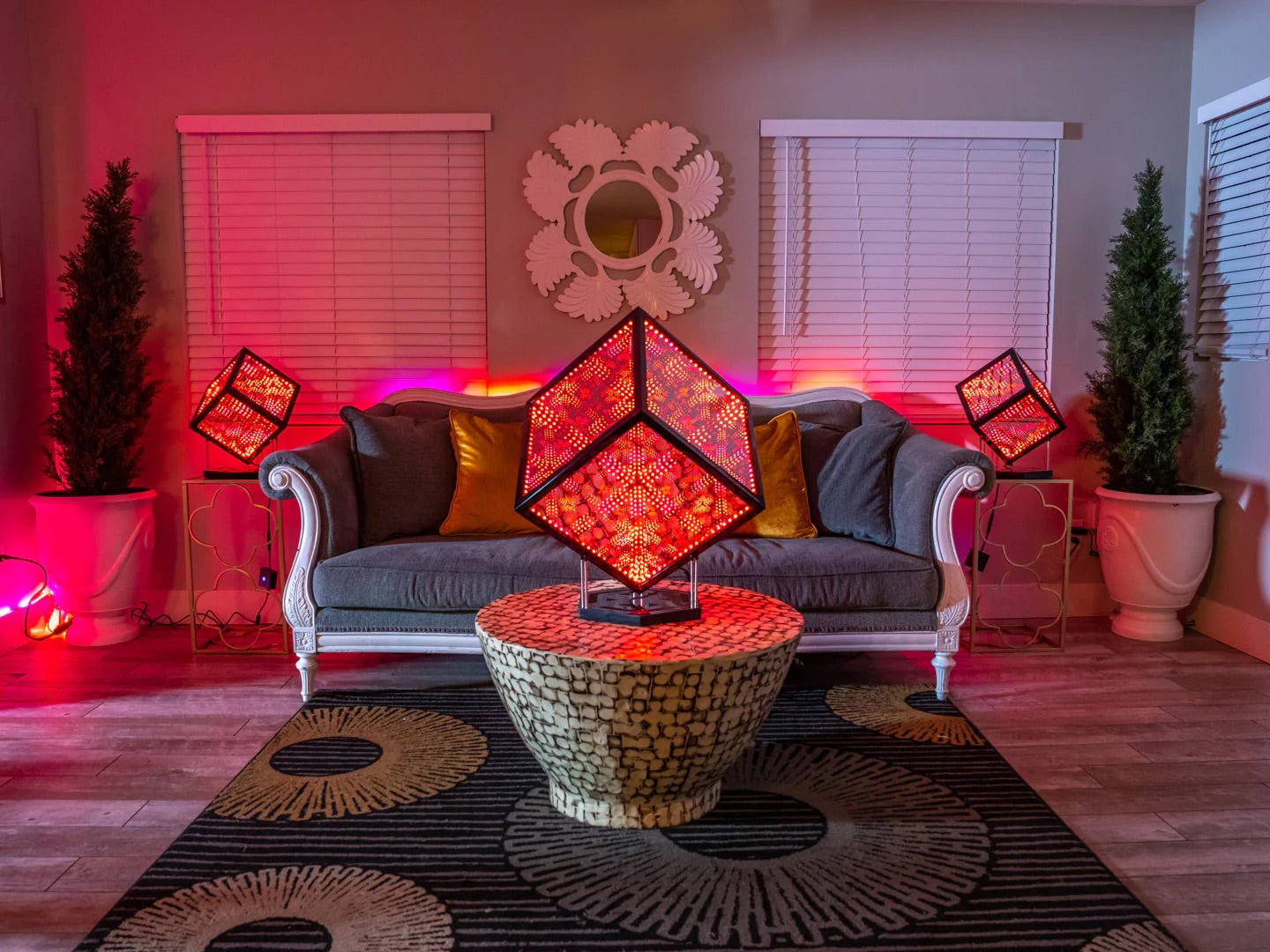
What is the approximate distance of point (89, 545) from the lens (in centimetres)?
360

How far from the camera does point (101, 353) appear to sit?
3611 millimetres

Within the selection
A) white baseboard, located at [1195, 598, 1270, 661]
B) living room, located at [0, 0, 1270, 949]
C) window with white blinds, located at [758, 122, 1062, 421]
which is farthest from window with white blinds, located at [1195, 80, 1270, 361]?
white baseboard, located at [1195, 598, 1270, 661]

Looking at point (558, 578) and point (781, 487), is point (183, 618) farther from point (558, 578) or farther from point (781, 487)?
point (781, 487)

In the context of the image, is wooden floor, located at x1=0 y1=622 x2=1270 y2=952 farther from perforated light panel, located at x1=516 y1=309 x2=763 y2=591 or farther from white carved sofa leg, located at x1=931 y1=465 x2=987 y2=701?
perforated light panel, located at x1=516 y1=309 x2=763 y2=591

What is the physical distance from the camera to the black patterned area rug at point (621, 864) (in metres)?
1.76

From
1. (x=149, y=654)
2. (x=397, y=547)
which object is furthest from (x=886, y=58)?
(x=149, y=654)

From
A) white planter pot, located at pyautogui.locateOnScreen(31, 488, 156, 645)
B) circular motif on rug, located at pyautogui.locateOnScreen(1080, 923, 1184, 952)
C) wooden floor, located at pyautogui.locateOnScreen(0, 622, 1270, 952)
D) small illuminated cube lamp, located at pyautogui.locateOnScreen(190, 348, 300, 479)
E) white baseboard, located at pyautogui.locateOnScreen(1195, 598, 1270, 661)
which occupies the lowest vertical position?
wooden floor, located at pyautogui.locateOnScreen(0, 622, 1270, 952)

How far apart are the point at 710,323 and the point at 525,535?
1261 millimetres

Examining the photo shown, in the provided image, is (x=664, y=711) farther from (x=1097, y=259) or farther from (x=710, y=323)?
(x=1097, y=259)

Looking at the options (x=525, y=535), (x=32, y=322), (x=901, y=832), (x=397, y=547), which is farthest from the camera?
(x=32, y=322)

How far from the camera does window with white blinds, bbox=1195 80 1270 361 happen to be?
A: 353cm

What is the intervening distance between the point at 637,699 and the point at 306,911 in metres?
0.75

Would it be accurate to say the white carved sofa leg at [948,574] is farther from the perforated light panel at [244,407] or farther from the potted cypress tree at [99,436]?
the potted cypress tree at [99,436]

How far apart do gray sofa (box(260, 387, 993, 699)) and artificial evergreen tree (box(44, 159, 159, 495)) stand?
106 centimetres
